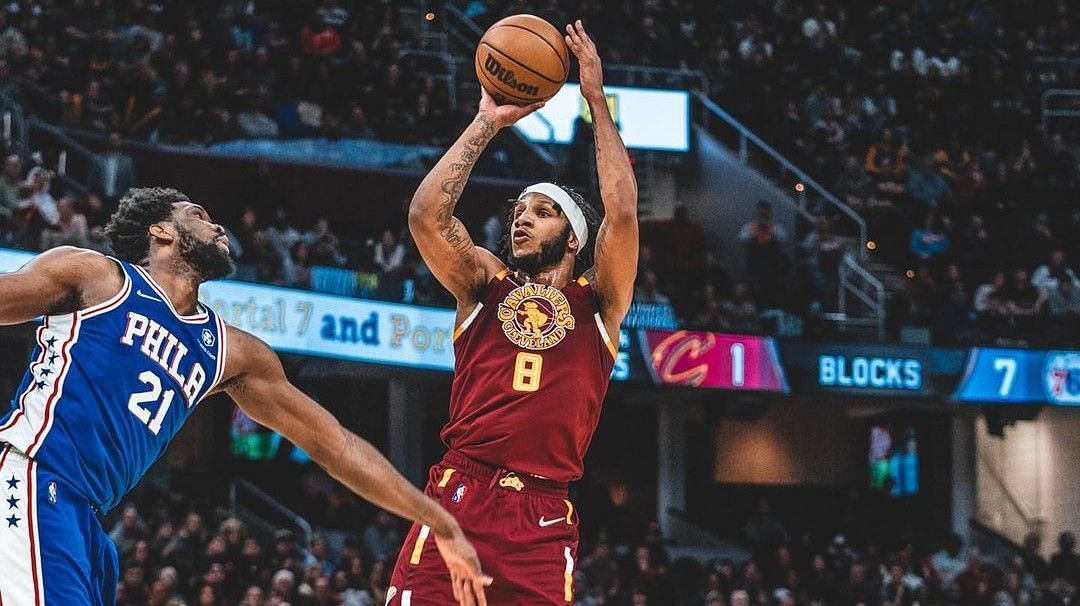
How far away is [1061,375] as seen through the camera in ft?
72.8

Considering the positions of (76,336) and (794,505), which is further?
(794,505)

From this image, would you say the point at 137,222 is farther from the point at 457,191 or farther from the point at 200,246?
the point at 457,191

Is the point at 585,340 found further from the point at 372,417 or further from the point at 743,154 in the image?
the point at 743,154

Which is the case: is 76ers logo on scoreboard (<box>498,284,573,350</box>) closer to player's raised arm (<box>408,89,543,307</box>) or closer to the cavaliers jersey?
the cavaliers jersey

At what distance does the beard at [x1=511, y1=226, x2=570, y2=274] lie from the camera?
7.19 meters

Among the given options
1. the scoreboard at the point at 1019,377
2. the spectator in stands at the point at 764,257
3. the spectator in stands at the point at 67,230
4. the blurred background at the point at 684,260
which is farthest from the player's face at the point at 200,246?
the scoreboard at the point at 1019,377

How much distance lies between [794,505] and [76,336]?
69.3 feet

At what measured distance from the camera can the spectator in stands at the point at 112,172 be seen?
17.8 meters

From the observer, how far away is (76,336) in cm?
554

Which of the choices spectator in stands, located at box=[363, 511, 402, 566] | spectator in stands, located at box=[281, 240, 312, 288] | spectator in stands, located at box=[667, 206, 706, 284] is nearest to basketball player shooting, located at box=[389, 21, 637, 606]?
spectator in stands, located at box=[281, 240, 312, 288]

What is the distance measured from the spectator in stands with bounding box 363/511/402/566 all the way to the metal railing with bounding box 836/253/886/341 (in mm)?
6686

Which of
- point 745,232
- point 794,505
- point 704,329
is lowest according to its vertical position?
point 794,505

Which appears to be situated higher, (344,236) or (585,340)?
(344,236)

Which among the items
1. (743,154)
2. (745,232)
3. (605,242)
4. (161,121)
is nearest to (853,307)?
(745,232)
